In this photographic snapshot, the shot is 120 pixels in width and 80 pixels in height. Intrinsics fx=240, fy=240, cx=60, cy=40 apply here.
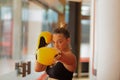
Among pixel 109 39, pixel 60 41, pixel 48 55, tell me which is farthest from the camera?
pixel 109 39

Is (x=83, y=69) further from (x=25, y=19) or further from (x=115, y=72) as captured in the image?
(x=115, y=72)

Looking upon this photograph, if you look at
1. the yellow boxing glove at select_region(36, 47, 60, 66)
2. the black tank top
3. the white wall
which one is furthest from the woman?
the white wall

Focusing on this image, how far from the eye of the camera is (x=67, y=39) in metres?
1.69

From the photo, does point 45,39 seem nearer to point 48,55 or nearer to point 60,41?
point 60,41

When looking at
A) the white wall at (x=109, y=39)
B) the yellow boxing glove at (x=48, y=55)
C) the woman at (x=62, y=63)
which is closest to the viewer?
the yellow boxing glove at (x=48, y=55)

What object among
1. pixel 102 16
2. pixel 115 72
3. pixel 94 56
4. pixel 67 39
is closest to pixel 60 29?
pixel 67 39

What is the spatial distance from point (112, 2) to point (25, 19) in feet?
4.06

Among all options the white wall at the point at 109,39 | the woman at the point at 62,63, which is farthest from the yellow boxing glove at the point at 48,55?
the white wall at the point at 109,39

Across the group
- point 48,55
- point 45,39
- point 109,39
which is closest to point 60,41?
point 45,39

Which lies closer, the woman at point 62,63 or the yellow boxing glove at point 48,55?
the yellow boxing glove at point 48,55

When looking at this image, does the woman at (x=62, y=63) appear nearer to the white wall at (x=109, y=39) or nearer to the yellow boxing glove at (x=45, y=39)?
the yellow boxing glove at (x=45, y=39)

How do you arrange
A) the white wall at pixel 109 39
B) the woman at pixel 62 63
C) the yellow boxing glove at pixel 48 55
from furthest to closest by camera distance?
the white wall at pixel 109 39 → the woman at pixel 62 63 → the yellow boxing glove at pixel 48 55

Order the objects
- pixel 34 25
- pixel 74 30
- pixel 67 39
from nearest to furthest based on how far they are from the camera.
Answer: pixel 67 39 → pixel 34 25 → pixel 74 30

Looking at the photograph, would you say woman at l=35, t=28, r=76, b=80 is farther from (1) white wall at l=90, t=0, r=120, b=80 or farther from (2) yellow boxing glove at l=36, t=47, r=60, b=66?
(1) white wall at l=90, t=0, r=120, b=80
